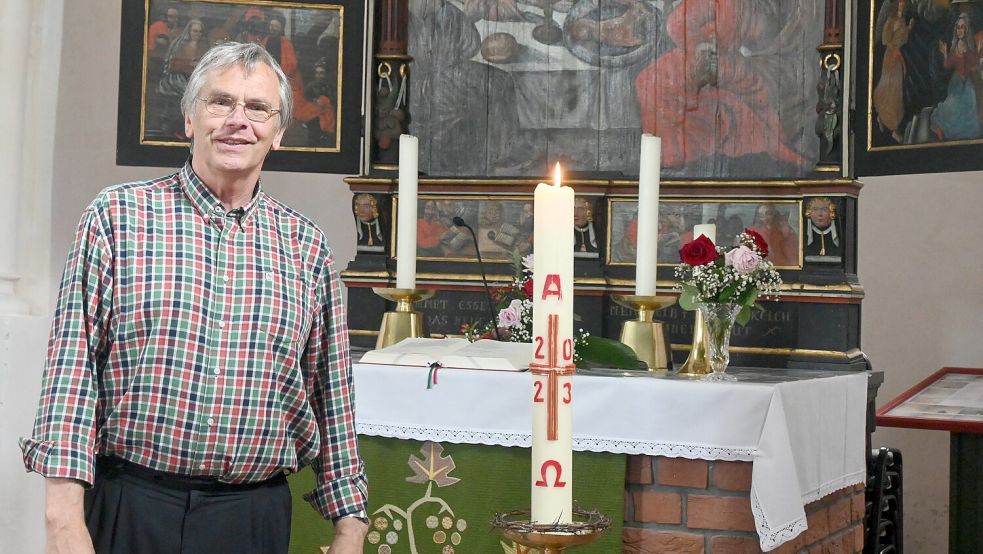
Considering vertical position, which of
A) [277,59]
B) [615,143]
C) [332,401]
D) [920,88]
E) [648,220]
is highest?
[277,59]

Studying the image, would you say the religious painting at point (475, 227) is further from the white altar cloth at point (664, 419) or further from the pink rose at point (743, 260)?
the white altar cloth at point (664, 419)

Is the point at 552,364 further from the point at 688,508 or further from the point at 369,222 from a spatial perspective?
the point at 369,222

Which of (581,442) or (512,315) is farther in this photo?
(512,315)

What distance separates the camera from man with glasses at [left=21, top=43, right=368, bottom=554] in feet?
6.02

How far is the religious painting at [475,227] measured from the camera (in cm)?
492

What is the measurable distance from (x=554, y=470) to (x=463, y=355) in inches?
56.1

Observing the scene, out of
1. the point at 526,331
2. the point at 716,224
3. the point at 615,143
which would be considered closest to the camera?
the point at 526,331

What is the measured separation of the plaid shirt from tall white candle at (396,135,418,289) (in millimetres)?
1827

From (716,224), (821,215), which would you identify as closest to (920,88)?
(821,215)

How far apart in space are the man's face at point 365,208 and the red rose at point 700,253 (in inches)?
70.1

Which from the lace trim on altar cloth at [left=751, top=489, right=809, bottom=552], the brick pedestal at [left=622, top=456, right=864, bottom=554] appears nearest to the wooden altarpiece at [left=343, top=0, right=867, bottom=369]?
the brick pedestal at [left=622, top=456, right=864, bottom=554]

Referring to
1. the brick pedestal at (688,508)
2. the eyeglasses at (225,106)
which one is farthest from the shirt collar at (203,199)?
the brick pedestal at (688,508)

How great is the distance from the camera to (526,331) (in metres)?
3.87

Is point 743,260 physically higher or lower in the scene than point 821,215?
lower
